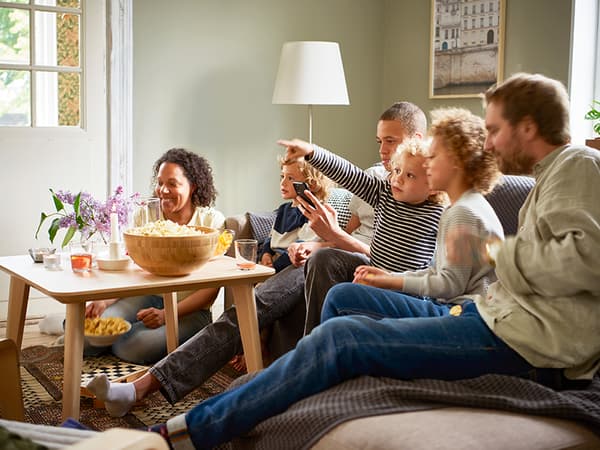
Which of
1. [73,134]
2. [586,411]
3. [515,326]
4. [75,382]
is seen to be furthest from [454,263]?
[73,134]

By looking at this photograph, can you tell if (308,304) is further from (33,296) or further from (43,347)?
(33,296)

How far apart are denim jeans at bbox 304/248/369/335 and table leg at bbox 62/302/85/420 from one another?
77cm

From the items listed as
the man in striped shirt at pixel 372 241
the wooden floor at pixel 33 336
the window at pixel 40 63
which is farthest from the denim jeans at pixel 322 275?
the window at pixel 40 63

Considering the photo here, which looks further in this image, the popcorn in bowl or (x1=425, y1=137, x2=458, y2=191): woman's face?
the popcorn in bowl

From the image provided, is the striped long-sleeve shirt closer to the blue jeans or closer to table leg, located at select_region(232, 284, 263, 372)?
table leg, located at select_region(232, 284, 263, 372)

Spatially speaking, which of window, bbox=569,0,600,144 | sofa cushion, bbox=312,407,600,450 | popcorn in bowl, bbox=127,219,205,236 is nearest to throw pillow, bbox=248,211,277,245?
popcorn in bowl, bbox=127,219,205,236

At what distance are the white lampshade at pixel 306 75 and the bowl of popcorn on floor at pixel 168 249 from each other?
80.2 inches

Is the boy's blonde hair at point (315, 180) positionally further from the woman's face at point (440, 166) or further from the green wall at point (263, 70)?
the green wall at point (263, 70)

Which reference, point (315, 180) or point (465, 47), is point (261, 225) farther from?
point (465, 47)

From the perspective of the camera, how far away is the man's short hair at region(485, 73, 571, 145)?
205 centimetres

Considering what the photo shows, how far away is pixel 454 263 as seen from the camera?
236 cm

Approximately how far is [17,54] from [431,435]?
11.1 feet

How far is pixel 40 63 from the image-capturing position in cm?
439

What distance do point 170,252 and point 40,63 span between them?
219 centimetres
